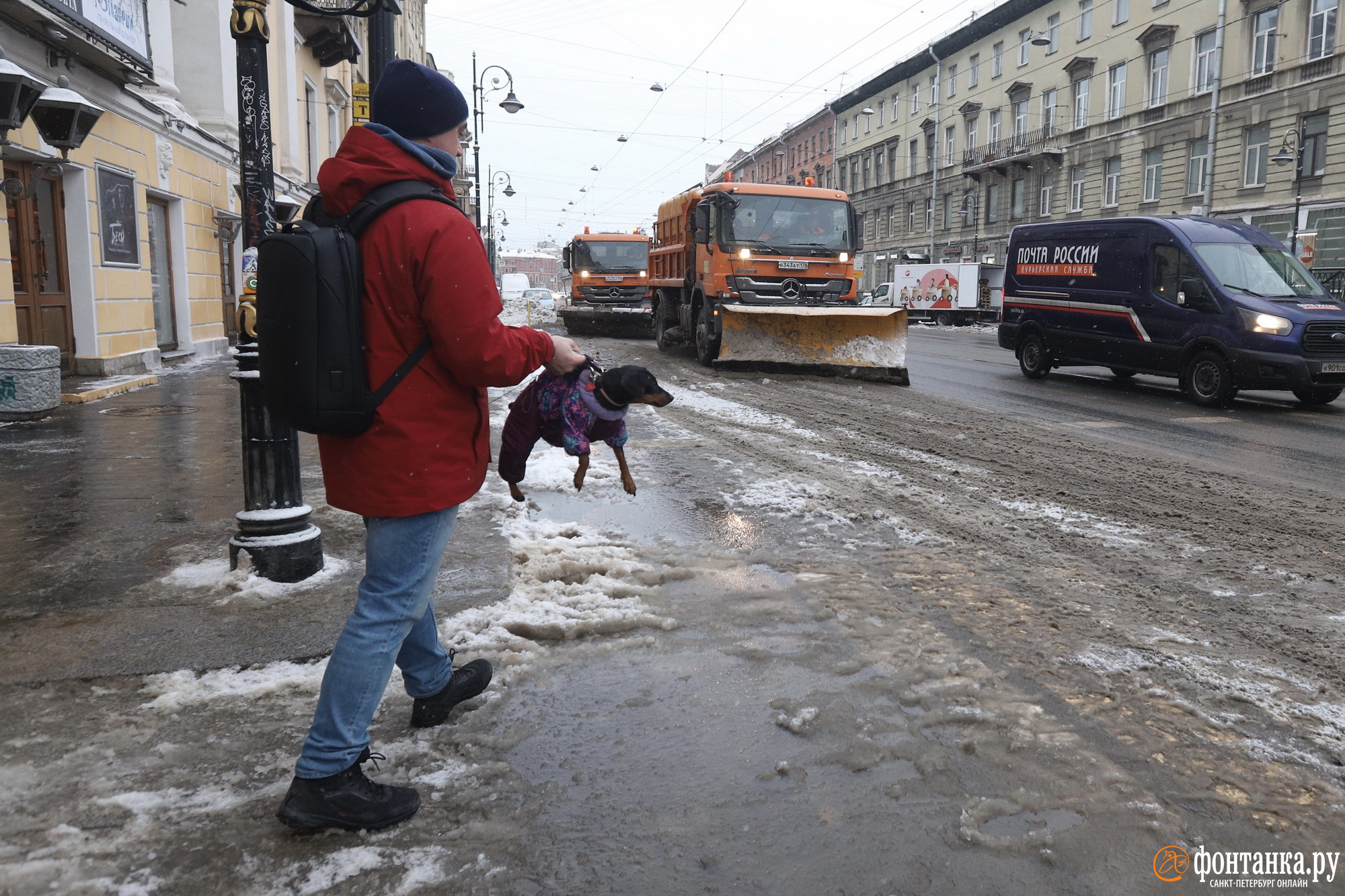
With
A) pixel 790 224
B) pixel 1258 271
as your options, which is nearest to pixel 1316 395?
pixel 1258 271

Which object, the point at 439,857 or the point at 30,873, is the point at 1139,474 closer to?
the point at 439,857

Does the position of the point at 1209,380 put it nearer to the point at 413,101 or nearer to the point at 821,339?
the point at 821,339

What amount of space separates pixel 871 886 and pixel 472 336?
162cm

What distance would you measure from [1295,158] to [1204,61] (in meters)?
7.00

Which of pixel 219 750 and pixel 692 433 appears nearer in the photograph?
pixel 219 750

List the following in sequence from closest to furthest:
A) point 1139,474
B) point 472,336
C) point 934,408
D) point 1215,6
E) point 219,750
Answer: point 472,336 < point 219,750 < point 1139,474 < point 934,408 < point 1215,6

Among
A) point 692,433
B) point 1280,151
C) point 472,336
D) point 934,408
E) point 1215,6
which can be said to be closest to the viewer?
point 472,336

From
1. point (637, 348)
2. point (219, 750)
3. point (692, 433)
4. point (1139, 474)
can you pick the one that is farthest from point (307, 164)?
point (219, 750)

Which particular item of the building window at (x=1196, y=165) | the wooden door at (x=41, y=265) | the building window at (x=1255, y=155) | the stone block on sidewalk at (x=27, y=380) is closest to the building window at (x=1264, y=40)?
the building window at (x=1255, y=155)

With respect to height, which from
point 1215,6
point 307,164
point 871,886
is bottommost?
point 871,886

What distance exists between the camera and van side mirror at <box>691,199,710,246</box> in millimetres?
14648

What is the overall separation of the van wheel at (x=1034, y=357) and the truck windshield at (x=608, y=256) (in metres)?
12.7

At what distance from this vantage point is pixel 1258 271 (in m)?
12.0

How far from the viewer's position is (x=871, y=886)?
2191 mm
